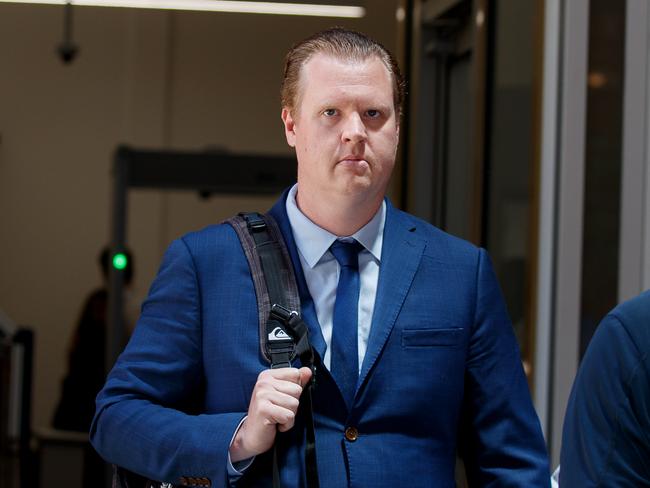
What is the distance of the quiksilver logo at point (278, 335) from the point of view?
189cm

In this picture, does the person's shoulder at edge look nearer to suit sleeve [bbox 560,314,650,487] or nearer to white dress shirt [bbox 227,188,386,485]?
suit sleeve [bbox 560,314,650,487]

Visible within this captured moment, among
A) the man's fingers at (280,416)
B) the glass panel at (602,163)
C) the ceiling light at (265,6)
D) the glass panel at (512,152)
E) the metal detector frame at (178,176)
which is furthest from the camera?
the metal detector frame at (178,176)

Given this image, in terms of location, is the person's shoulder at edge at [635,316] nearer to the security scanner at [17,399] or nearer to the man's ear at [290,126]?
the man's ear at [290,126]

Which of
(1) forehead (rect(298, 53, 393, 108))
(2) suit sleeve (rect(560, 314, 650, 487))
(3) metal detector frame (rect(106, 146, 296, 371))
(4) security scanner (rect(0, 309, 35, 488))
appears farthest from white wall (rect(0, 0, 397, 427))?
(2) suit sleeve (rect(560, 314, 650, 487))

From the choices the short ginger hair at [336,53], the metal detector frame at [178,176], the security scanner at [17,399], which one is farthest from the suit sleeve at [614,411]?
the security scanner at [17,399]

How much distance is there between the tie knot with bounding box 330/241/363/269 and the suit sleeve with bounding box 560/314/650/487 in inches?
24.0

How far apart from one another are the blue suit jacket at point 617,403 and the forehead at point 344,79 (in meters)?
0.64

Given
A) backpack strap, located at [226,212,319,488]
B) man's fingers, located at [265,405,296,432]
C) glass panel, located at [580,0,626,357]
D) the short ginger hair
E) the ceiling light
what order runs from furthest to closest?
1. the ceiling light
2. glass panel, located at [580,0,626,357]
3. the short ginger hair
4. backpack strap, located at [226,212,319,488]
5. man's fingers, located at [265,405,296,432]

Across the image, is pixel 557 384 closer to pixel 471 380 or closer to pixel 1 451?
pixel 471 380

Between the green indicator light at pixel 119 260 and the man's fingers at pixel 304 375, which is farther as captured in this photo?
the green indicator light at pixel 119 260

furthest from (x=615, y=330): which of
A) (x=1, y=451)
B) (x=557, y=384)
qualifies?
(x=1, y=451)

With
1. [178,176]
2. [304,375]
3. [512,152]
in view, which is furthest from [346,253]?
[178,176]

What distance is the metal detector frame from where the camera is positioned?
6.04 meters

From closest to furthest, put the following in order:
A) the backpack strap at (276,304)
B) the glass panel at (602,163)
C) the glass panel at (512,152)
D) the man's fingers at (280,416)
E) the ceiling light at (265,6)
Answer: the man's fingers at (280,416), the backpack strap at (276,304), the glass panel at (602,163), the glass panel at (512,152), the ceiling light at (265,6)
